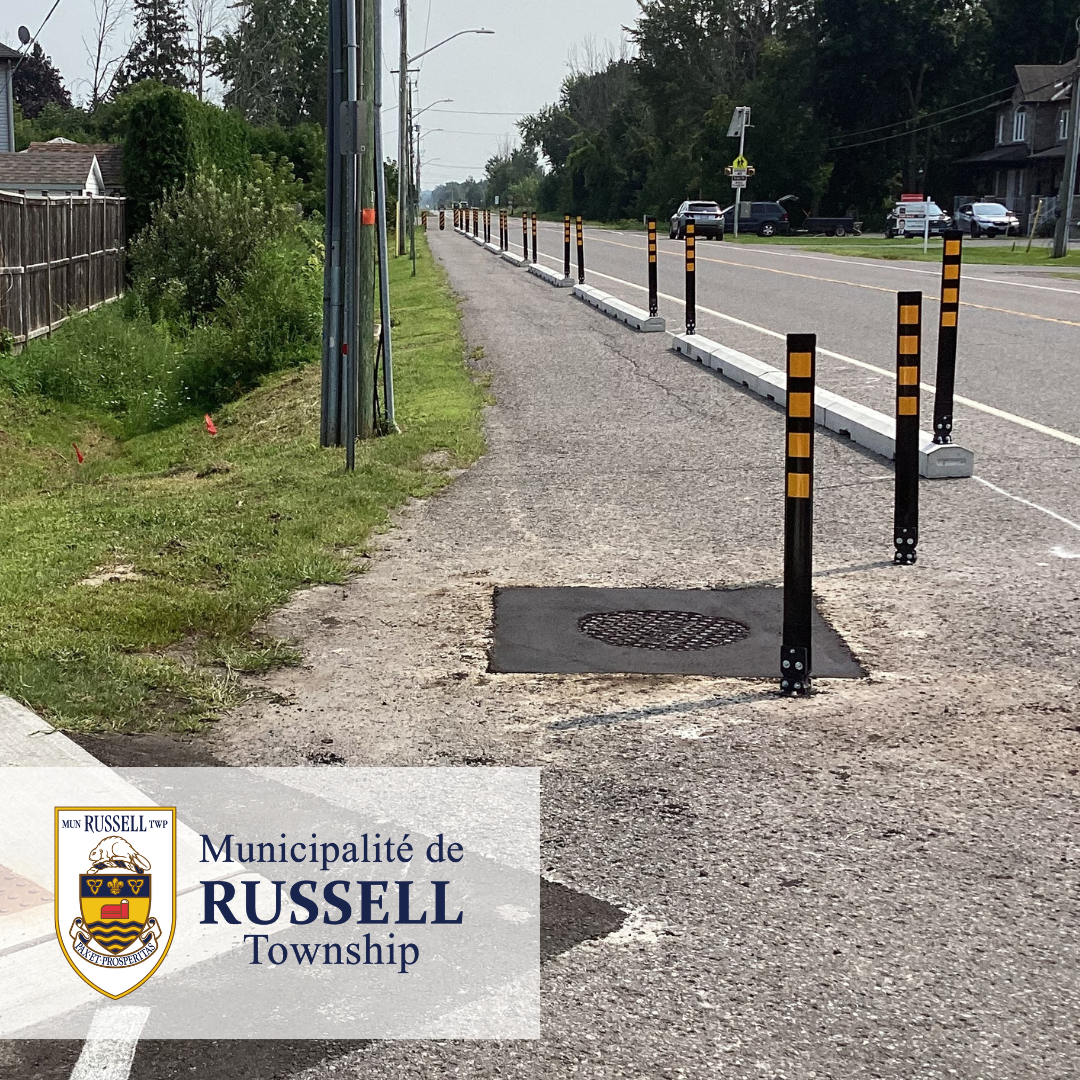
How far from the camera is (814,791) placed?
4672mm

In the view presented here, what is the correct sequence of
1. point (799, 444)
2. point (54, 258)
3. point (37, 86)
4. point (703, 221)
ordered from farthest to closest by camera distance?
point (37, 86)
point (703, 221)
point (54, 258)
point (799, 444)

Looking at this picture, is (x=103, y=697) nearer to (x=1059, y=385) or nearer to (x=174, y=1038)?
(x=174, y=1038)

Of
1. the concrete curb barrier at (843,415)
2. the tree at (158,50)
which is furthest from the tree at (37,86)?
the concrete curb barrier at (843,415)

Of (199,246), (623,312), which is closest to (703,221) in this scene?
(199,246)

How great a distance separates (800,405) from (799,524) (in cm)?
45

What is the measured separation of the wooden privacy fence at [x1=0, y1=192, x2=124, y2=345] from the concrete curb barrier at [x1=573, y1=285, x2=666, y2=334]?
790cm

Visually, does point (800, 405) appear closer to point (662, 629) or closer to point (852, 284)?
point (662, 629)

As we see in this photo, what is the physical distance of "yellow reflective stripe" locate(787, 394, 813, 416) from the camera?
5.68 meters

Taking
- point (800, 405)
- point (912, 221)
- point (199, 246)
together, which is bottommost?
point (800, 405)

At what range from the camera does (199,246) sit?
23969mm

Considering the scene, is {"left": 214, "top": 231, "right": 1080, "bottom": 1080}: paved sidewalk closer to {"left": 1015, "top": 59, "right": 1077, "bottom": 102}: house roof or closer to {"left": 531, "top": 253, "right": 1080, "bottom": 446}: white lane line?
{"left": 531, "top": 253, "right": 1080, "bottom": 446}: white lane line

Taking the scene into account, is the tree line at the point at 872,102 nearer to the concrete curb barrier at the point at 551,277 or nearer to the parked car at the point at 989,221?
the parked car at the point at 989,221

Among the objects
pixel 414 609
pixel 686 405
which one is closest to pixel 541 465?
pixel 686 405
